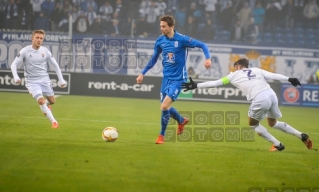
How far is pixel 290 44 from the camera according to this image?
27234mm

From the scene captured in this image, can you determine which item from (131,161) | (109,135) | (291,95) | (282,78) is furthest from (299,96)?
(131,161)

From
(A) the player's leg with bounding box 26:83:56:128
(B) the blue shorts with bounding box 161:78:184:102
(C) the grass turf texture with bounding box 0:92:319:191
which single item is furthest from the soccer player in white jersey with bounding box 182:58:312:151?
(A) the player's leg with bounding box 26:83:56:128

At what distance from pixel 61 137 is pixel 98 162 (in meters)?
3.10

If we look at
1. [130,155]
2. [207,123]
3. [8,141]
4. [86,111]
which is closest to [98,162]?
[130,155]

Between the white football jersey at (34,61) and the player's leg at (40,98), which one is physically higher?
the white football jersey at (34,61)

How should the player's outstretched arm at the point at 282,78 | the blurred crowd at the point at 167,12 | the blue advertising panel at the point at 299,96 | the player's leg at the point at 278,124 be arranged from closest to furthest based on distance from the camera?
1. the player's outstretched arm at the point at 282,78
2. the player's leg at the point at 278,124
3. the blue advertising panel at the point at 299,96
4. the blurred crowd at the point at 167,12

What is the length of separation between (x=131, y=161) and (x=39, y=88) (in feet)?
16.3

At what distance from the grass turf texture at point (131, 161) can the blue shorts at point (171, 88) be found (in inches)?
37.7

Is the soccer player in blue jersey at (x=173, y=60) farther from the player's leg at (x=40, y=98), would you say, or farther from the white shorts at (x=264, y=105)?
the player's leg at (x=40, y=98)

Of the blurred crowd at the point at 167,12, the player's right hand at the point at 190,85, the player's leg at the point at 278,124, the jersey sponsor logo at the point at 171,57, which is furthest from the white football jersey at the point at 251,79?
the blurred crowd at the point at 167,12

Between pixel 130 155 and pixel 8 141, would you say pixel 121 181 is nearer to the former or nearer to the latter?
pixel 130 155

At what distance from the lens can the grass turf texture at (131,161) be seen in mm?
7168

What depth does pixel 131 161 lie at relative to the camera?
8773mm

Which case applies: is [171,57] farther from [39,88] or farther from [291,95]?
[291,95]
